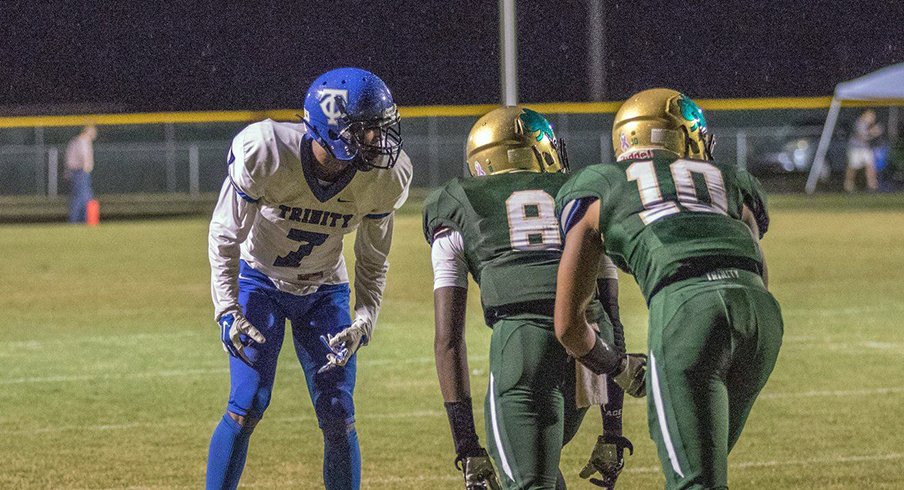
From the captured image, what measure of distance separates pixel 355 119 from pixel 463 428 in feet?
3.59

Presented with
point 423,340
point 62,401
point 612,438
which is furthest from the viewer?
point 423,340

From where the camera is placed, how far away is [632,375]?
3.52 meters

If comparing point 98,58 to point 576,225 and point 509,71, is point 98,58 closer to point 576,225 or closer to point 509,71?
point 509,71

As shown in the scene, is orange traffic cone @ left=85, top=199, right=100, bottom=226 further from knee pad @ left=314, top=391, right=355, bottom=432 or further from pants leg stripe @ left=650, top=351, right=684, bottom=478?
pants leg stripe @ left=650, top=351, right=684, bottom=478

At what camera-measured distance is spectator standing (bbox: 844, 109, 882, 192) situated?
24.4 metres

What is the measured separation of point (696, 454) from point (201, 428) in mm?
3880

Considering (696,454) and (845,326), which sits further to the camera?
(845,326)

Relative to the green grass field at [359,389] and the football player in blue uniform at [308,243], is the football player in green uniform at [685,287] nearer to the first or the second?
the football player in blue uniform at [308,243]

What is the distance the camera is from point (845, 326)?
31.7 feet

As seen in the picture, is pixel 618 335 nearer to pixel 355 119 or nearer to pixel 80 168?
pixel 355 119

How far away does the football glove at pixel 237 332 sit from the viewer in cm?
433

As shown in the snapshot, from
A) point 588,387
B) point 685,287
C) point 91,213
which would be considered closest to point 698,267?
point 685,287

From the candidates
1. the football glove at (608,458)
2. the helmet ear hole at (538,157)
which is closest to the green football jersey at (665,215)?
the helmet ear hole at (538,157)

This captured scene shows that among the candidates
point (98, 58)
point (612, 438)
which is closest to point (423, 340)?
point (612, 438)
